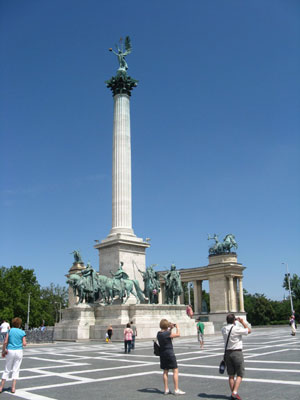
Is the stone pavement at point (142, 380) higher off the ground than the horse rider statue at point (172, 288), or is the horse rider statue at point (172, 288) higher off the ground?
the horse rider statue at point (172, 288)

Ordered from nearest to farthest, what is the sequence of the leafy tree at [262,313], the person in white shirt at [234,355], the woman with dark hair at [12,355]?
the person in white shirt at [234,355], the woman with dark hair at [12,355], the leafy tree at [262,313]

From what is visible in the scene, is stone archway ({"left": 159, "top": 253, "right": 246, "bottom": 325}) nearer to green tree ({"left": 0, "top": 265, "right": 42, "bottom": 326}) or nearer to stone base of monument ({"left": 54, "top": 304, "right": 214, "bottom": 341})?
green tree ({"left": 0, "top": 265, "right": 42, "bottom": 326})

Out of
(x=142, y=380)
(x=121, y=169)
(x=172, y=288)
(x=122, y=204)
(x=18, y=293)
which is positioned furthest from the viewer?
(x=18, y=293)

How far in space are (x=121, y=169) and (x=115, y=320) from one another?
15.7 metres

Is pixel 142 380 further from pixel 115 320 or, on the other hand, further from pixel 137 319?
pixel 115 320

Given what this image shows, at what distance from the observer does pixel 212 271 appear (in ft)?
242

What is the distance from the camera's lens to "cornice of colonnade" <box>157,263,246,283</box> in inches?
2817

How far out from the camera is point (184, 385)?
10.2m

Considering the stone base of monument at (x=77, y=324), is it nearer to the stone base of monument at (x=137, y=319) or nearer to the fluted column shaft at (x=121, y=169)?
the stone base of monument at (x=137, y=319)

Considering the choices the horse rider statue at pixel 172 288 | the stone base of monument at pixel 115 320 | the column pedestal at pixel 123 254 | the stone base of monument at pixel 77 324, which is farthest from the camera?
the column pedestal at pixel 123 254

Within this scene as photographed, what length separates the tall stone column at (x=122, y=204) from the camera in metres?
36.4

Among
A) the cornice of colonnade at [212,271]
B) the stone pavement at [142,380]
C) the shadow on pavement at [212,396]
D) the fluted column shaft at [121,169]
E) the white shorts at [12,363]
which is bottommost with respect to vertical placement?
the stone pavement at [142,380]

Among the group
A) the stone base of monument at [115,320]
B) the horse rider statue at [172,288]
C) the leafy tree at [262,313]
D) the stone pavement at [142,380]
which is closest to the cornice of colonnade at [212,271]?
the leafy tree at [262,313]

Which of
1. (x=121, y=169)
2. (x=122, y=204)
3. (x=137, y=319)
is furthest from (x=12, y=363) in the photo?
(x=121, y=169)
